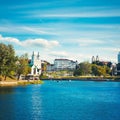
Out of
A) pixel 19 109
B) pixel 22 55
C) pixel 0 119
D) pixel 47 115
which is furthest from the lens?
pixel 22 55

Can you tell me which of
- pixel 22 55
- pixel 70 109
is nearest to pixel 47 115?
pixel 70 109

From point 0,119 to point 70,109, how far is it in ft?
57.1

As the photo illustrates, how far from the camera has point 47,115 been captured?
189ft

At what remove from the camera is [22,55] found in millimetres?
170625

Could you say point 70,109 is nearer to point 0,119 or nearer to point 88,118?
point 88,118

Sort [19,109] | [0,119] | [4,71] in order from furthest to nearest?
1. [4,71]
2. [19,109]
3. [0,119]

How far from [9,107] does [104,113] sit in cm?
1828

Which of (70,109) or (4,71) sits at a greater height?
(4,71)

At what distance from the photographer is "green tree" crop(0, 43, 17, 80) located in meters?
140

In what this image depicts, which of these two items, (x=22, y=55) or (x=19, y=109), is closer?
(x=19, y=109)

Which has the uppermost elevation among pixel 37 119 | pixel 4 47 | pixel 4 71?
pixel 4 47

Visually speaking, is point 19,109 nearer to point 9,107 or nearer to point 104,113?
point 9,107

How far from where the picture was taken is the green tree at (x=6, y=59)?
5511 inches

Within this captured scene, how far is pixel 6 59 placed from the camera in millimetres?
141750
